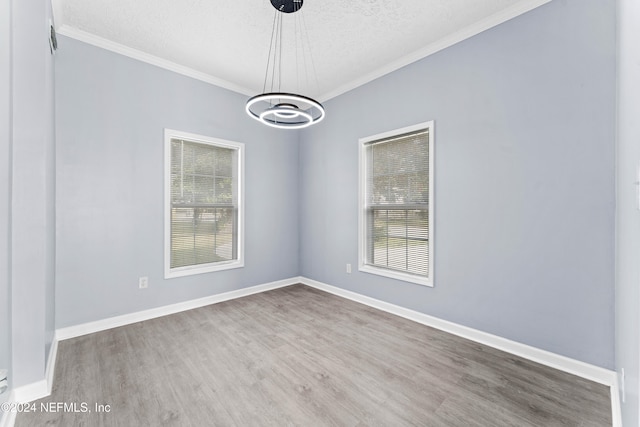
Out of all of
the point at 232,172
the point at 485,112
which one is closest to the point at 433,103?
the point at 485,112

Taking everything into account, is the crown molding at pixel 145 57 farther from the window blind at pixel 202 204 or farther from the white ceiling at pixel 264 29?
the window blind at pixel 202 204

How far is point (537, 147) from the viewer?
233 cm

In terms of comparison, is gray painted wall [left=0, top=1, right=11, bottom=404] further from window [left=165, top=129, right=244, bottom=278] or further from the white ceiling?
window [left=165, top=129, right=244, bottom=278]

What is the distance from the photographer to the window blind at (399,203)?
3186 mm

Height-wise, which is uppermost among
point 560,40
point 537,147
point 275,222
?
point 560,40

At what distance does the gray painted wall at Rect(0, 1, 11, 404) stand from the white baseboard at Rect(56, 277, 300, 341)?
3.79 ft

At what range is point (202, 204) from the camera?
3729 millimetres

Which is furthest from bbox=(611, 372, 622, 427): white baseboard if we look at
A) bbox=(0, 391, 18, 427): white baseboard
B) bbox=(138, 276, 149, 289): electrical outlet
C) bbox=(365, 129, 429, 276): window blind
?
bbox=(138, 276, 149, 289): electrical outlet

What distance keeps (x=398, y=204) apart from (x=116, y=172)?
3291mm

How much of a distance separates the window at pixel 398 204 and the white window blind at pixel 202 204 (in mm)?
1929

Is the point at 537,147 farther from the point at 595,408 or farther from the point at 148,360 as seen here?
the point at 148,360

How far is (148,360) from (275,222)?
2.55 meters

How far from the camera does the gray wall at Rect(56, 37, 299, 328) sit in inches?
108

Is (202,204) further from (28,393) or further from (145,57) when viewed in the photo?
(28,393)
